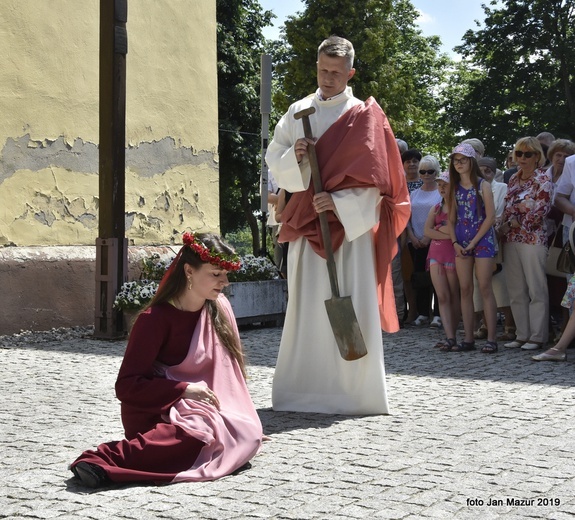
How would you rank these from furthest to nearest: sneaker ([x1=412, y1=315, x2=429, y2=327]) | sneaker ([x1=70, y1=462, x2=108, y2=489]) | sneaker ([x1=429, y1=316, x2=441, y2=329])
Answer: sneaker ([x1=412, y1=315, x2=429, y2=327]) → sneaker ([x1=429, y1=316, x2=441, y2=329]) → sneaker ([x1=70, y1=462, x2=108, y2=489])

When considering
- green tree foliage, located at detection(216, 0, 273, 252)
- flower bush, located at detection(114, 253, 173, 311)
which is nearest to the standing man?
flower bush, located at detection(114, 253, 173, 311)

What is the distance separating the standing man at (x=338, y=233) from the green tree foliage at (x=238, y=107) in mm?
28490

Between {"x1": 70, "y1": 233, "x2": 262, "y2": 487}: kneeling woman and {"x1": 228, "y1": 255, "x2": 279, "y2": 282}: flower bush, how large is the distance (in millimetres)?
6379

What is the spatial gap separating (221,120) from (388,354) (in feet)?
90.6

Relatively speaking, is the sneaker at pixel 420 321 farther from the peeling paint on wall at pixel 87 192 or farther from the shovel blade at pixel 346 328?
the shovel blade at pixel 346 328

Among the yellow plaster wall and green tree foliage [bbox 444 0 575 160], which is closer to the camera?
the yellow plaster wall

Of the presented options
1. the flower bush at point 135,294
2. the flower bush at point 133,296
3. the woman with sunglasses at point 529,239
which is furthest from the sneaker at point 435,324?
the flower bush at point 133,296

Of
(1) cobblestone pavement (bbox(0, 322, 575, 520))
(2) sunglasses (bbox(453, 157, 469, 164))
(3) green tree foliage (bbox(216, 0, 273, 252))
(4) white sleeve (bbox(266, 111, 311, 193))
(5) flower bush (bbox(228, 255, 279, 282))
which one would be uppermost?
(3) green tree foliage (bbox(216, 0, 273, 252))

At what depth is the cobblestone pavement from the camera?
4.21m

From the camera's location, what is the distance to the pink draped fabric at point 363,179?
6.54 meters

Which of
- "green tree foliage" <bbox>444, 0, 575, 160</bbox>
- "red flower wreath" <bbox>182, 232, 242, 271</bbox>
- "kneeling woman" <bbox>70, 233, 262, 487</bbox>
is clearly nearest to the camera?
"kneeling woman" <bbox>70, 233, 262, 487</bbox>

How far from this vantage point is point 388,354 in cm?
948

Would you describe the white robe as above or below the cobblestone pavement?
above

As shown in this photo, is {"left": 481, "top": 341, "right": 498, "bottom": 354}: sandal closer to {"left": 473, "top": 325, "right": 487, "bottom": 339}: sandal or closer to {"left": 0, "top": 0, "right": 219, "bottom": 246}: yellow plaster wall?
{"left": 473, "top": 325, "right": 487, "bottom": 339}: sandal
